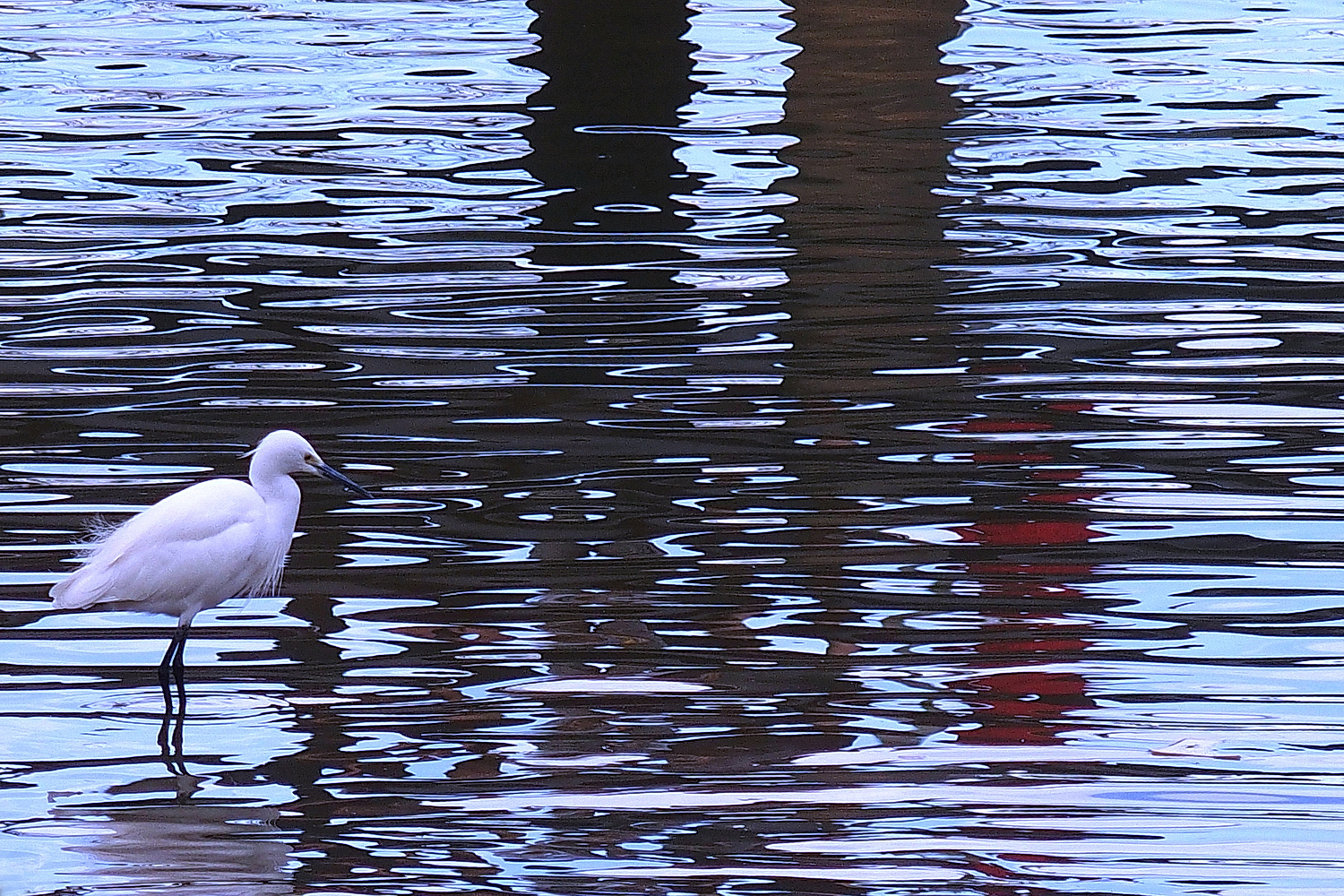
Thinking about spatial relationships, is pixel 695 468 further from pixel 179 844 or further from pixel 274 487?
pixel 179 844

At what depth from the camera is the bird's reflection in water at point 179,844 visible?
3.88 meters

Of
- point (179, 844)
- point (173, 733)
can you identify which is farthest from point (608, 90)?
point (179, 844)

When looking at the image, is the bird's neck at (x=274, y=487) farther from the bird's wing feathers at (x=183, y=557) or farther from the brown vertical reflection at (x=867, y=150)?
the brown vertical reflection at (x=867, y=150)

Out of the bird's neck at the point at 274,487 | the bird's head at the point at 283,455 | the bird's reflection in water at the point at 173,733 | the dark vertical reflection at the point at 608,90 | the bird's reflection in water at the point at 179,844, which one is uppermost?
the dark vertical reflection at the point at 608,90

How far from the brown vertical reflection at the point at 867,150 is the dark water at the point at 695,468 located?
3cm

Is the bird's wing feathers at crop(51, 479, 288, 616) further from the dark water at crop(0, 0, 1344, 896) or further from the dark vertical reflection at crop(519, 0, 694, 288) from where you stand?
the dark vertical reflection at crop(519, 0, 694, 288)

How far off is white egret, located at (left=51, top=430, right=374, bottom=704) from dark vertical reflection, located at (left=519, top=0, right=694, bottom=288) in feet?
15.5

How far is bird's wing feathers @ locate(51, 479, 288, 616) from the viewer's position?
4.65 metres

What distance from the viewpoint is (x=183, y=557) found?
15.3 ft

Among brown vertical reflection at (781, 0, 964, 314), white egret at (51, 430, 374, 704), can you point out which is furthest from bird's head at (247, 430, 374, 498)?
brown vertical reflection at (781, 0, 964, 314)

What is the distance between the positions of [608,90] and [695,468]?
15.5 feet

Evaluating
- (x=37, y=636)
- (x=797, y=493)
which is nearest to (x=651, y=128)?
(x=797, y=493)

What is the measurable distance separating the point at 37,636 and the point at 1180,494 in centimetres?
311

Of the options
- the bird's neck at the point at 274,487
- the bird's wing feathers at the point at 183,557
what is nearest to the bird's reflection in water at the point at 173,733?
the bird's wing feathers at the point at 183,557
